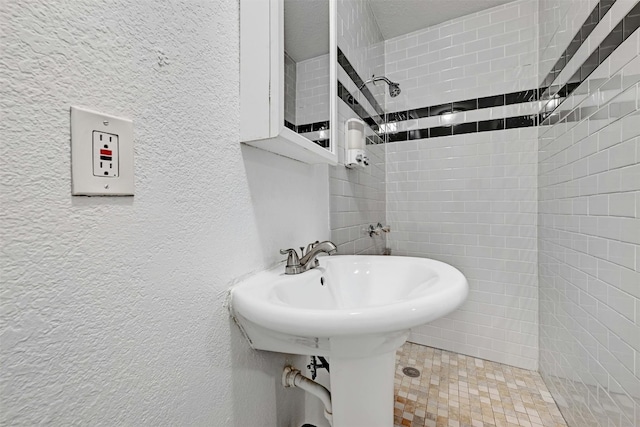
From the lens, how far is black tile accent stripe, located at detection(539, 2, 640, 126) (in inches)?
33.4

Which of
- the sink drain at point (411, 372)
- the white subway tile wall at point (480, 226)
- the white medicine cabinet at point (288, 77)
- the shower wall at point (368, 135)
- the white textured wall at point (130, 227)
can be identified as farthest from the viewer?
the white subway tile wall at point (480, 226)

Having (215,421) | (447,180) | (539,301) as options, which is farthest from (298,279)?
(539,301)

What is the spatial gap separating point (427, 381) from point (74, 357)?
1.70m

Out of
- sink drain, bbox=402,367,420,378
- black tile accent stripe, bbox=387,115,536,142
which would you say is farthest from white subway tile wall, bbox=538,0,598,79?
sink drain, bbox=402,367,420,378

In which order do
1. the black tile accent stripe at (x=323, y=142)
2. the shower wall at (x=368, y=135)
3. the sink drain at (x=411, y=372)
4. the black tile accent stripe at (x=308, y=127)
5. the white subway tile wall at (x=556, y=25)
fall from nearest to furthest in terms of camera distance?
1. the black tile accent stripe at (x=308, y=127)
2. the black tile accent stripe at (x=323, y=142)
3. the white subway tile wall at (x=556, y=25)
4. the shower wall at (x=368, y=135)
5. the sink drain at (x=411, y=372)

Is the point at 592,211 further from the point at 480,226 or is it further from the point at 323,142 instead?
the point at 323,142

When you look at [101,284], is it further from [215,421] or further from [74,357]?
[215,421]

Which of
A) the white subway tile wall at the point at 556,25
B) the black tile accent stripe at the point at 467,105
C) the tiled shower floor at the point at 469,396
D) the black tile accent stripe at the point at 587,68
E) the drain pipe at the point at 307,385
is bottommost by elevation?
the tiled shower floor at the point at 469,396

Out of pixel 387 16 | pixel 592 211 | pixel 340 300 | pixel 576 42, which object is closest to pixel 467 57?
pixel 387 16

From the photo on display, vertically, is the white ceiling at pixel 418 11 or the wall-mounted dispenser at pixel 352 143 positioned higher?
the white ceiling at pixel 418 11

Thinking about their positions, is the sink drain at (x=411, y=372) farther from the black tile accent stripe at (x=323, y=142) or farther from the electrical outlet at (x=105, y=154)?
the electrical outlet at (x=105, y=154)

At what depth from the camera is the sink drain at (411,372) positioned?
64.4 inches

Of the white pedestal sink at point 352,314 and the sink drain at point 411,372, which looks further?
the sink drain at point 411,372

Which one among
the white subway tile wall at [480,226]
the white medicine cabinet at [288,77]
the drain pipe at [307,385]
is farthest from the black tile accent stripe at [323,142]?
the white subway tile wall at [480,226]
